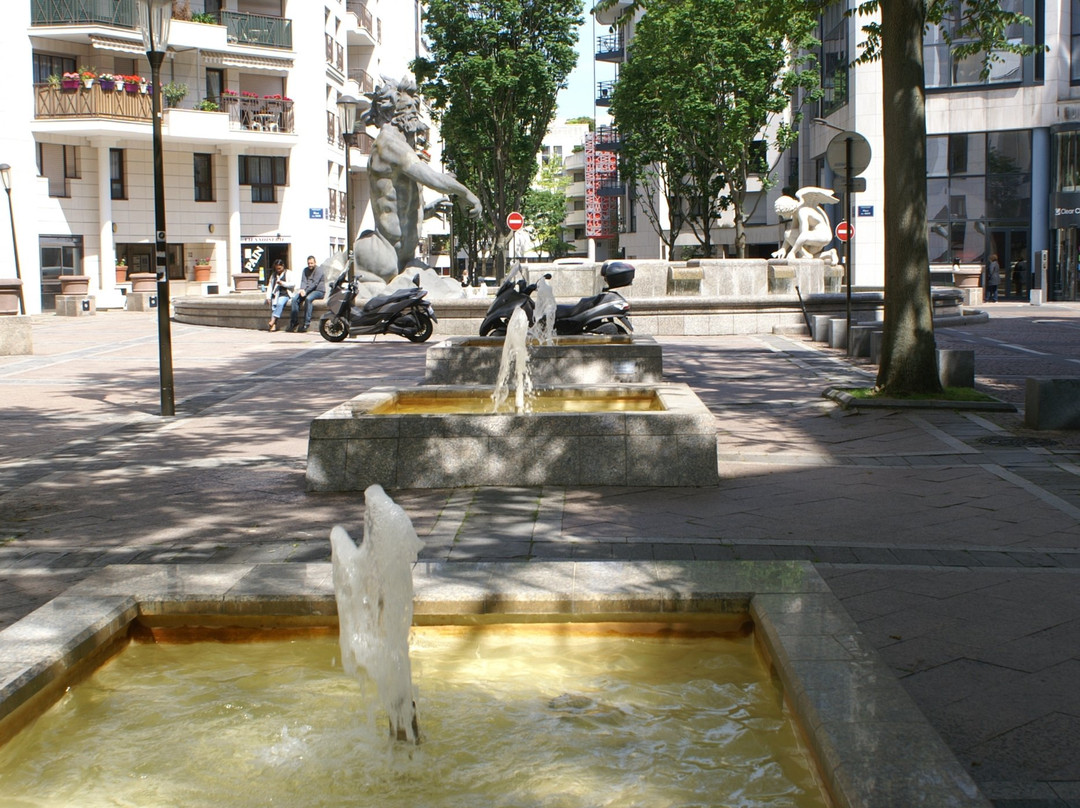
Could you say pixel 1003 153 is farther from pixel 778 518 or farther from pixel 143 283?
pixel 778 518

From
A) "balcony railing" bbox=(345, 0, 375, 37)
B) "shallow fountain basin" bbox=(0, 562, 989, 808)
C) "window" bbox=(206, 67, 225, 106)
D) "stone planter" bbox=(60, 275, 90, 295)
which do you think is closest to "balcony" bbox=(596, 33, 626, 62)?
"balcony railing" bbox=(345, 0, 375, 37)

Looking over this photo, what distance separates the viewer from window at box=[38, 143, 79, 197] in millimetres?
42688

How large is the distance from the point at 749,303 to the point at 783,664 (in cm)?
1970

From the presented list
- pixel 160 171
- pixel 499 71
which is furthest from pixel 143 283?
pixel 160 171

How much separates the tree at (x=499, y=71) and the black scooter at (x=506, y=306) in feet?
81.5

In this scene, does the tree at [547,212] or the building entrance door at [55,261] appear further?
Answer: the tree at [547,212]

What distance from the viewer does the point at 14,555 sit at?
20.4 feet

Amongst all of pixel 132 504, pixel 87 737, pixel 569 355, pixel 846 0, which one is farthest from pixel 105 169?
pixel 87 737

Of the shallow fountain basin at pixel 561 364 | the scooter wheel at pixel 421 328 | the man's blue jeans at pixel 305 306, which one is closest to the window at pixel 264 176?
the man's blue jeans at pixel 305 306

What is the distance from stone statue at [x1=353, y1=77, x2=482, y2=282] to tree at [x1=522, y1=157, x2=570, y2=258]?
6516 cm

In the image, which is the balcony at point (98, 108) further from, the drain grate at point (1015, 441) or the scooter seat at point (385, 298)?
the drain grate at point (1015, 441)

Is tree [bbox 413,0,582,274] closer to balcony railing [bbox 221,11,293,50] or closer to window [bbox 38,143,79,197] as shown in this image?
balcony railing [bbox 221,11,293,50]

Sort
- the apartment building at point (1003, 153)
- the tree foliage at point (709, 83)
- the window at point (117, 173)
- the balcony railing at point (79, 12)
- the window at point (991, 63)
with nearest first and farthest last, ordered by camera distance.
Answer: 1. the tree foliage at point (709, 83)
2. the window at point (991, 63)
3. the apartment building at point (1003, 153)
4. the balcony railing at point (79, 12)
5. the window at point (117, 173)

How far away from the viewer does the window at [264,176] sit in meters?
48.4
